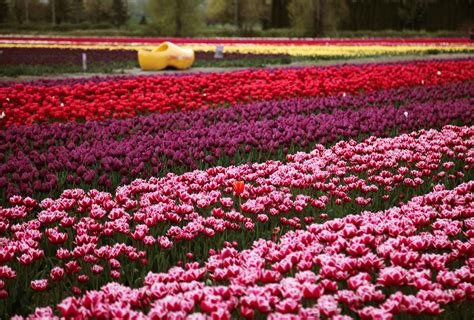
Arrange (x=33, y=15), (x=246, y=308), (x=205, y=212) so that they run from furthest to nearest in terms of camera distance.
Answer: (x=33, y=15), (x=205, y=212), (x=246, y=308)

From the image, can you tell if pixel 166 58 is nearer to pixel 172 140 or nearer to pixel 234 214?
pixel 172 140

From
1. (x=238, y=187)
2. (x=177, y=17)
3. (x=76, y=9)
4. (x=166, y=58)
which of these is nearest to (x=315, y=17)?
(x=177, y=17)

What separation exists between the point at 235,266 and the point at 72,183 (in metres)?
2.84

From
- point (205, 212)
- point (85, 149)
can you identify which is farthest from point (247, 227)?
point (85, 149)

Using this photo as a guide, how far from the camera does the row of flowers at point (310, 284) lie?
7.74 ft

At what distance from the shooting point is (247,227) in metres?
3.92

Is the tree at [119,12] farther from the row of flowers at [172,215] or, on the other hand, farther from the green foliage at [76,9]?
the row of flowers at [172,215]

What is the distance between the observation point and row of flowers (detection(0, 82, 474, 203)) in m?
5.22

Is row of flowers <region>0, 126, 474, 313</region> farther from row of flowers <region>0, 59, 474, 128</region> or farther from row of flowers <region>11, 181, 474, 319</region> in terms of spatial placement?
row of flowers <region>0, 59, 474, 128</region>

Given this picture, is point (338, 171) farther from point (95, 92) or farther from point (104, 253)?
point (95, 92)

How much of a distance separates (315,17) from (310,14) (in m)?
0.66

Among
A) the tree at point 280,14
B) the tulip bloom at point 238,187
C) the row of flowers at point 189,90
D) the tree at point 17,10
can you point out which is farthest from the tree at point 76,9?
the tulip bloom at point 238,187

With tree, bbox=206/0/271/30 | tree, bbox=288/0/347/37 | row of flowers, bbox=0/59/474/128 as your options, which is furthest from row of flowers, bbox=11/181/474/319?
tree, bbox=206/0/271/30

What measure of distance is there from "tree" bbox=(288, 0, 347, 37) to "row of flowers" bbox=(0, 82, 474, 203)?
36665 millimetres
